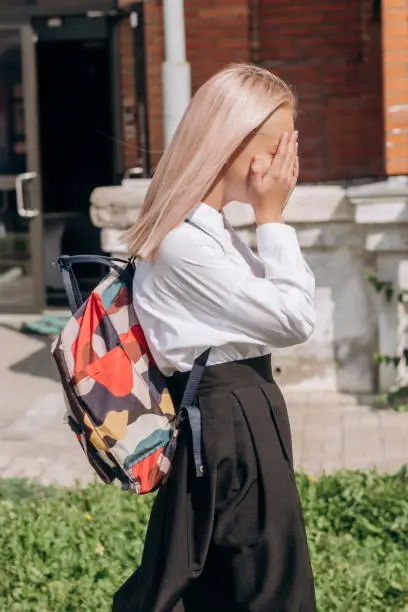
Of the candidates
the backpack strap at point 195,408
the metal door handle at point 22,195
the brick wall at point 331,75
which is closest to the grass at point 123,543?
the backpack strap at point 195,408

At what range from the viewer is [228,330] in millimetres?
2838

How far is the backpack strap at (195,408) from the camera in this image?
9.46ft

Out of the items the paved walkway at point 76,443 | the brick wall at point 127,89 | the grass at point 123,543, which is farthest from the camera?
the brick wall at point 127,89

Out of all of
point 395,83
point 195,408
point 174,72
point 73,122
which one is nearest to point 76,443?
point 174,72

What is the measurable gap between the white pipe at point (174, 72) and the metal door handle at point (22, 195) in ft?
9.63

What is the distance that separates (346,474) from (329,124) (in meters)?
4.23

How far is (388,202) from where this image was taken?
732 cm

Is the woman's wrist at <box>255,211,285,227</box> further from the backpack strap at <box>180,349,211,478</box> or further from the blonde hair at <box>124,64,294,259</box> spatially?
the backpack strap at <box>180,349,211,478</box>

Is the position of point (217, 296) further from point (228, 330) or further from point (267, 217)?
point (267, 217)

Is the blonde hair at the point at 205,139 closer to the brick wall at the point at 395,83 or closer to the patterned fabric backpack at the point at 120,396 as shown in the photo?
the patterned fabric backpack at the point at 120,396

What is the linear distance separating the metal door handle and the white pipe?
2.93 m

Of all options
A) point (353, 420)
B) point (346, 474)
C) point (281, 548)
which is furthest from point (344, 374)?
point (281, 548)

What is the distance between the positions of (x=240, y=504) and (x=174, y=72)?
5.24 m

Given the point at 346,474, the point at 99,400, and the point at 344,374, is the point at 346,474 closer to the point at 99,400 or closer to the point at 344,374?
the point at 344,374
